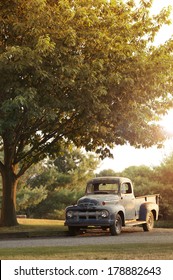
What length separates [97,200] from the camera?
2406 centimetres

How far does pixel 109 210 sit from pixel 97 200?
68cm

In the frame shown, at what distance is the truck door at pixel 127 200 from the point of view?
25031 millimetres

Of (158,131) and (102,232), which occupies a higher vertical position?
(158,131)

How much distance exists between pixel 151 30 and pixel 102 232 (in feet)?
31.5

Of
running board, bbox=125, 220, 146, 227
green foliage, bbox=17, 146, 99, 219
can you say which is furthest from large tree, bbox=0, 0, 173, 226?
green foliage, bbox=17, 146, 99, 219

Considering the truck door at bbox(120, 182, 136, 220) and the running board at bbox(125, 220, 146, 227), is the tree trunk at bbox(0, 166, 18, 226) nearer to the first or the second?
the truck door at bbox(120, 182, 136, 220)

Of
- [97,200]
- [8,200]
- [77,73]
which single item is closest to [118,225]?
[97,200]

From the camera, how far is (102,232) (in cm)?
2575

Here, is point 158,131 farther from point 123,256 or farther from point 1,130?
point 123,256

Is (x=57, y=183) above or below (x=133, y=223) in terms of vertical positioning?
above

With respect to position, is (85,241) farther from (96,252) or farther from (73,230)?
(96,252)
